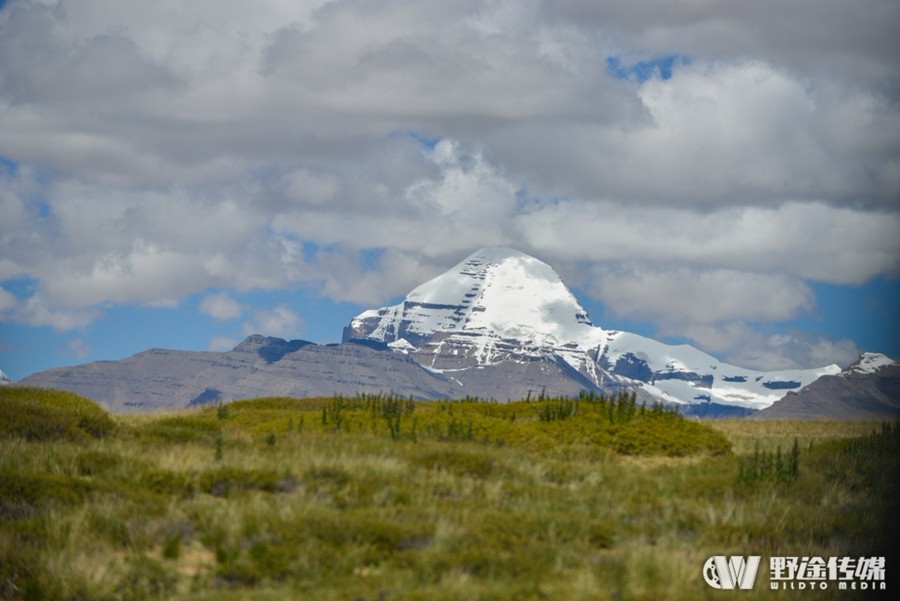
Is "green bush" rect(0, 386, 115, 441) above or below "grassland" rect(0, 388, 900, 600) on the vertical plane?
above

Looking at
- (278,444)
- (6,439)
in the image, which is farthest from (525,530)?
(6,439)

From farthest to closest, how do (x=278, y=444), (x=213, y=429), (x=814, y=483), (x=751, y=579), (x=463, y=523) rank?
1. (x=213, y=429)
2. (x=278, y=444)
3. (x=814, y=483)
4. (x=463, y=523)
5. (x=751, y=579)

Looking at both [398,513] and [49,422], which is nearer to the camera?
[398,513]

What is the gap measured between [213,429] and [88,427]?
14.9ft

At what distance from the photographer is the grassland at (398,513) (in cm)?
1418

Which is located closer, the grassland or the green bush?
the grassland

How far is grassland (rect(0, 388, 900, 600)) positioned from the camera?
14.2m

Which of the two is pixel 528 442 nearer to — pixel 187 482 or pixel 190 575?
pixel 187 482

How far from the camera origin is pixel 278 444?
26.7 meters

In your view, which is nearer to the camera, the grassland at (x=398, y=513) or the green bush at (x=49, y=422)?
the grassland at (x=398, y=513)

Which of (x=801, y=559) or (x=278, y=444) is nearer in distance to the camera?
(x=801, y=559)

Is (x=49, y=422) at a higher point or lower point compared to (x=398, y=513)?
higher

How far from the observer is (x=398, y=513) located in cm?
1742

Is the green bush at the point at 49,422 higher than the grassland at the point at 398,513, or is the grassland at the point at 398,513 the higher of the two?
the green bush at the point at 49,422
